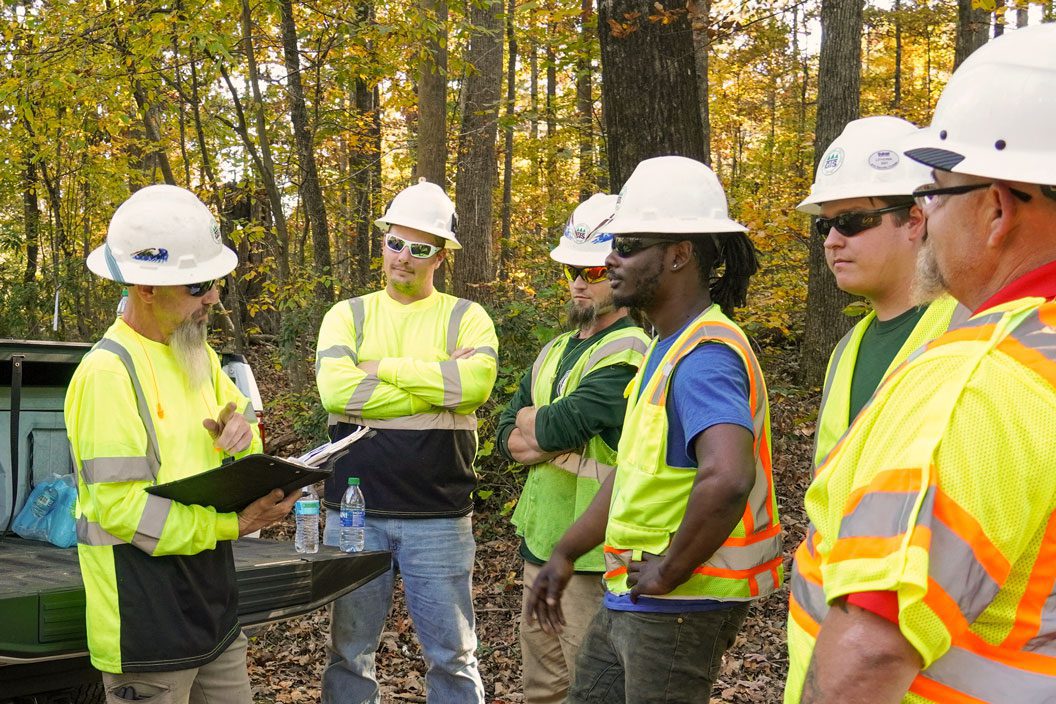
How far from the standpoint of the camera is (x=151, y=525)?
324cm

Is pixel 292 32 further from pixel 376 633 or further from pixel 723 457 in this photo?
pixel 723 457

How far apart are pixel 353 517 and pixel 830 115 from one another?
9.22m

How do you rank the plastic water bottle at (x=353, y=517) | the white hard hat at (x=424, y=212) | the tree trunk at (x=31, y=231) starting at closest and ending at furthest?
the plastic water bottle at (x=353, y=517) < the white hard hat at (x=424, y=212) < the tree trunk at (x=31, y=231)

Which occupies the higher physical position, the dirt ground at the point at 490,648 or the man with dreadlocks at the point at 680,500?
the man with dreadlocks at the point at 680,500

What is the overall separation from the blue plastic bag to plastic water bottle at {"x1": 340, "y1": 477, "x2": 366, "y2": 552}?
145 centimetres

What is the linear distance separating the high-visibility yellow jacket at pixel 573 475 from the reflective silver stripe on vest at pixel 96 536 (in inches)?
71.5

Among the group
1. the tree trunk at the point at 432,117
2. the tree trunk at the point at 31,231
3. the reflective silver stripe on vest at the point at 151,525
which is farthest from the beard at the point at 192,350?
the tree trunk at the point at 31,231

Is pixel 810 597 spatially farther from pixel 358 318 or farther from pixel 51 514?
pixel 51 514

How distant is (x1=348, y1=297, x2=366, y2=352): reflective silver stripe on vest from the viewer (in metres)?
5.27

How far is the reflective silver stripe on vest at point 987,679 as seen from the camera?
4.73ft

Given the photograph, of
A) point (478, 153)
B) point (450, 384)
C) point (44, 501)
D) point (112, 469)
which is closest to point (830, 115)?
point (478, 153)

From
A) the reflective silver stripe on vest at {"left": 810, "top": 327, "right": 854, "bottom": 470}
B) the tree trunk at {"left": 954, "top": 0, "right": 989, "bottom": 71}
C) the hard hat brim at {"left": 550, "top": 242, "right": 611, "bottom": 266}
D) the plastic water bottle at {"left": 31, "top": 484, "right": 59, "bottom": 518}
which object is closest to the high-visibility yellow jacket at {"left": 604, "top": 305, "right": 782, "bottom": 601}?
the reflective silver stripe on vest at {"left": 810, "top": 327, "right": 854, "bottom": 470}

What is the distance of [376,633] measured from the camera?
200 inches

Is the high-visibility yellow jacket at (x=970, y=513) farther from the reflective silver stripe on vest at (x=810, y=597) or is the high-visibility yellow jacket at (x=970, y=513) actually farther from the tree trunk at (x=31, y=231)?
the tree trunk at (x=31, y=231)
